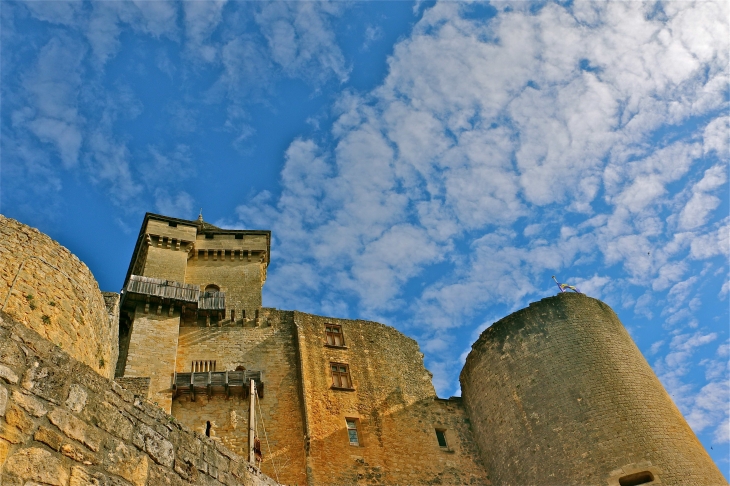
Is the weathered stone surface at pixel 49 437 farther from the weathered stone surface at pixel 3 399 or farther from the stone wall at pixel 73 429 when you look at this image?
the weathered stone surface at pixel 3 399

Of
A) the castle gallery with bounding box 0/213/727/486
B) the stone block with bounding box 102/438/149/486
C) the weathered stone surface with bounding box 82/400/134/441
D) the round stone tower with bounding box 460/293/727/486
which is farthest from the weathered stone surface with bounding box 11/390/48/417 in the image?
the round stone tower with bounding box 460/293/727/486

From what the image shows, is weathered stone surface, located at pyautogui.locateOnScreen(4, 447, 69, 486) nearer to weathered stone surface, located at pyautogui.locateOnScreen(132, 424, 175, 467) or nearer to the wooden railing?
weathered stone surface, located at pyautogui.locateOnScreen(132, 424, 175, 467)

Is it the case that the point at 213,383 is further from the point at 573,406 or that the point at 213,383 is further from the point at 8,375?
the point at 8,375

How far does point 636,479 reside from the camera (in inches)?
640

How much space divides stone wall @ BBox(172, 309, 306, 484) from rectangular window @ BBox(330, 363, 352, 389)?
5.15 feet

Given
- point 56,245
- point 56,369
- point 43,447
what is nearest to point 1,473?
point 43,447

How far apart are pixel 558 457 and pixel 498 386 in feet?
11.8

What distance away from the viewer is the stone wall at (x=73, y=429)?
3811mm

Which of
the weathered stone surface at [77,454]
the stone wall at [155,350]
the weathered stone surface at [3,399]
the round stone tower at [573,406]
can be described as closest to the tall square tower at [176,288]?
the stone wall at [155,350]

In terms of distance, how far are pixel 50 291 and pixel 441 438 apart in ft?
49.7

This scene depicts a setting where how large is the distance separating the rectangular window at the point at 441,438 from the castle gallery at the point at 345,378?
0.13 feet

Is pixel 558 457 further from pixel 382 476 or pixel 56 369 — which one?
pixel 56 369

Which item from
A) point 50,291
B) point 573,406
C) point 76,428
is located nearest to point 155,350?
point 50,291

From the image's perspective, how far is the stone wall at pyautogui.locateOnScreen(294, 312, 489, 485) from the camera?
19.8m
